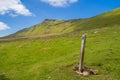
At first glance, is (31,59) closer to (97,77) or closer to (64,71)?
(64,71)

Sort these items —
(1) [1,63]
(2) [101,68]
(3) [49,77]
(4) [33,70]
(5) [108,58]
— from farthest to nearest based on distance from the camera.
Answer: (1) [1,63] < (5) [108,58] < (4) [33,70] < (2) [101,68] < (3) [49,77]

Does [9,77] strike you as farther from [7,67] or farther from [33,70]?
[7,67]

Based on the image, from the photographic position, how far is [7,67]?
51.0 m

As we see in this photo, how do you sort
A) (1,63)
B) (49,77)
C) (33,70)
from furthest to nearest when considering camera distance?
1. (1,63)
2. (33,70)
3. (49,77)

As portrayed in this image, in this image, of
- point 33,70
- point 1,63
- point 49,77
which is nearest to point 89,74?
point 49,77

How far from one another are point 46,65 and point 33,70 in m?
2.98

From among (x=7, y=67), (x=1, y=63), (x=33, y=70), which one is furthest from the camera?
(x=1, y=63)

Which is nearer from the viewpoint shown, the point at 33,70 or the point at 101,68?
the point at 101,68

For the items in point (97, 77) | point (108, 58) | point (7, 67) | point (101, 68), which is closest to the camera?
point (97, 77)

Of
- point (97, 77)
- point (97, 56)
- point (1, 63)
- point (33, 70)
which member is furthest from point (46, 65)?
point (1, 63)

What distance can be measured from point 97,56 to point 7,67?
714 inches

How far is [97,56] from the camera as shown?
4522 centimetres

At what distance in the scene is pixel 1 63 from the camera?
182 ft

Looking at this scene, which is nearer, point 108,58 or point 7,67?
point 108,58
